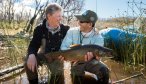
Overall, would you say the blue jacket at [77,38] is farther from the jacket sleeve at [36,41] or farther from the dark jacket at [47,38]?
the jacket sleeve at [36,41]

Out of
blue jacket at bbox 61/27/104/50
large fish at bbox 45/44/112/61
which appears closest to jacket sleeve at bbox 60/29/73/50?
blue jacket at bbox 61/27/104/50

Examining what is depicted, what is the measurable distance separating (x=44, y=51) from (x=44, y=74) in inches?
30.1

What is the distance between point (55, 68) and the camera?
5.70 meters

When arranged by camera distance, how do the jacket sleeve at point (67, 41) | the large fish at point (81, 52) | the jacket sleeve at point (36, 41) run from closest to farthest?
the large fish at point (81, 52) → the jacket sleeve at point (67, 41) → the jacket sleeve at point (36, 41)

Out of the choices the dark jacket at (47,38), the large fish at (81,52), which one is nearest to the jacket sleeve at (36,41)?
the dark jacket at (47,38)

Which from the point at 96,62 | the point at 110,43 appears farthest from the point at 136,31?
the point at 96,62

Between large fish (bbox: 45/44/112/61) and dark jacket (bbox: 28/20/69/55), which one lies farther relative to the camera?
dark jacket (bbox: 28/20/69/55)

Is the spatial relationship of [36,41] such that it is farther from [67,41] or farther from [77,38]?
[77,38]

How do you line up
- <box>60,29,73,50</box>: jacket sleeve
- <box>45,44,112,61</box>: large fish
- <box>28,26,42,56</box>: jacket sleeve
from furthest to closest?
1. <box>28,26,42,56</box>: jacket sleeve
2. <box>60,29,73,50</box>: jacket sleeve
3. <box>45,44,112,61</box>: large fish

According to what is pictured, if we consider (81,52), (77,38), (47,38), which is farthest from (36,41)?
(81,52)

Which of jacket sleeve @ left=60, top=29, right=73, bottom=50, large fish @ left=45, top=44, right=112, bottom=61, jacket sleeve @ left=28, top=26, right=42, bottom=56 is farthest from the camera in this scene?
jacket sleeve @ left=28, top=26, right=42, bottom=56

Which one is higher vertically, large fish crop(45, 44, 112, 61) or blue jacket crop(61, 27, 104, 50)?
blue jacket crop(61, 27, 104, 50)

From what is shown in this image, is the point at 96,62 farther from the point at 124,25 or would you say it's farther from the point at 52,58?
the point at 124,25

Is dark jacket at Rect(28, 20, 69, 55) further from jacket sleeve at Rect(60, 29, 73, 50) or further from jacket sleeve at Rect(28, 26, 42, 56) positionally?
jacket sleeve at Rect(60, 29, 73, 50)
